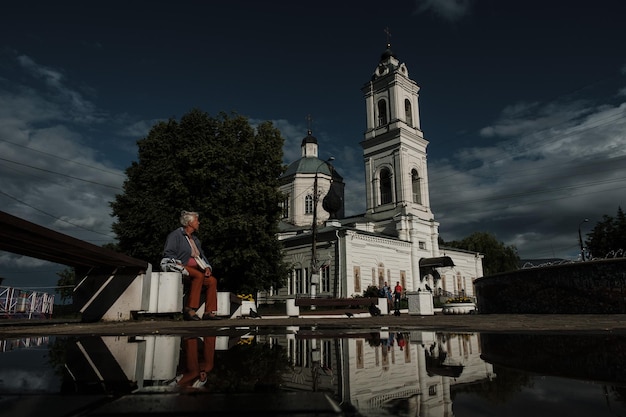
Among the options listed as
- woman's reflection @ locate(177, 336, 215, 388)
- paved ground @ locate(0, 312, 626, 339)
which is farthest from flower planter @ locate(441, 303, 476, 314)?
woman's reflection @ locate(177, 336, 215, 388)

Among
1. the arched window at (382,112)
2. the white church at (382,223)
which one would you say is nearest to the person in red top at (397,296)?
the white church at (382,223)

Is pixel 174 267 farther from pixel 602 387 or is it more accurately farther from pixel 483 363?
pixel 602 387

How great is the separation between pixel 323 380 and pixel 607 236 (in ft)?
166

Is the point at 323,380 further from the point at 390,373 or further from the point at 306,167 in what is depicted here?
the point at 306,167

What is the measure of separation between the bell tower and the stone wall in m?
25.9

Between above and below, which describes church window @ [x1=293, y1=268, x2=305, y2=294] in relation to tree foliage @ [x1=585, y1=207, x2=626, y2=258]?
below

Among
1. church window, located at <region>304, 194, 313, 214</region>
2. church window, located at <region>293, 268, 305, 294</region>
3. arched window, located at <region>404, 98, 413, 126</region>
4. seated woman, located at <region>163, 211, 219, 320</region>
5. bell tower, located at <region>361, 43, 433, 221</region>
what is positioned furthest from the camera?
church window, located at <region>304, 194, 313, 214</region>

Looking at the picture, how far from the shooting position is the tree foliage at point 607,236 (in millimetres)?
40812

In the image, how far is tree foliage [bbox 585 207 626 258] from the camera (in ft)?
134

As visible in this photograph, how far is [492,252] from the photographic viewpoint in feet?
182

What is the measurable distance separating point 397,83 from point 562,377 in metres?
44.1

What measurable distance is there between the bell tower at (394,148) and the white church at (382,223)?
102 millimetres

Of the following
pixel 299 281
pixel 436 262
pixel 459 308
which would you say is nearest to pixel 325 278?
pixel 299 281

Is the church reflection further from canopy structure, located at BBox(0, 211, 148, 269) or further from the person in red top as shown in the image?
the person in red top
